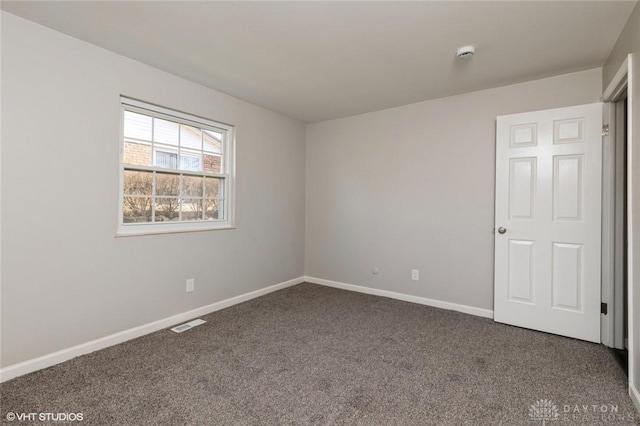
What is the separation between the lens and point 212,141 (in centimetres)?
343

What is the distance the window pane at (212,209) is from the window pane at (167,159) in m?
0.53

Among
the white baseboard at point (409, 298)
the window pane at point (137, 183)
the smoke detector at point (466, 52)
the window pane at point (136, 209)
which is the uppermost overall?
the smoke detector at point (466, 52)

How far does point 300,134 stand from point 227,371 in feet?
10.9

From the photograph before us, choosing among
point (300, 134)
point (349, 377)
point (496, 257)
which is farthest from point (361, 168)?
point (349, 377)

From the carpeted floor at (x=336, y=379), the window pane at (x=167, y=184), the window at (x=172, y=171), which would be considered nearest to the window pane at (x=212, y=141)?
the window at (x=172, y=171)

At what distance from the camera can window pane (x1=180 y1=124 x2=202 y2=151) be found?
314 centimetres

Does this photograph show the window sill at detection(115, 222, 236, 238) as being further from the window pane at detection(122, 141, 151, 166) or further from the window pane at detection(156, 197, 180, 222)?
the window pane at detection(122, 141, 151, 166)

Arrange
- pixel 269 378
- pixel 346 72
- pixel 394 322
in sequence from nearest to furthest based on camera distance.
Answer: pixel 269 378 < pixel 346 72 < pixel 394 322

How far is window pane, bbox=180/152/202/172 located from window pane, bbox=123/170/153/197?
14.0 inches

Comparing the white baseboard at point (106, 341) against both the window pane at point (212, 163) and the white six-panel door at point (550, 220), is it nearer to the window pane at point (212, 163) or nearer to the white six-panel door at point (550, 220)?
the window pane at point (212, 163)

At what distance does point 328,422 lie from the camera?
5.36 feet

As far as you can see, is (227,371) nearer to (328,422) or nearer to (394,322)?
(328,422)

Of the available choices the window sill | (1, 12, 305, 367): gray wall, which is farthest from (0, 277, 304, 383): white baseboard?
the window sill

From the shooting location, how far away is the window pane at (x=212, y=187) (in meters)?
3.40
